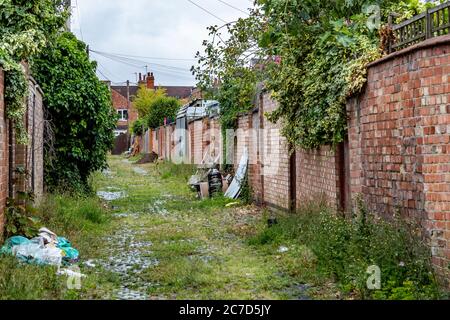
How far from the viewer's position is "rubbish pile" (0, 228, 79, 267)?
671cm

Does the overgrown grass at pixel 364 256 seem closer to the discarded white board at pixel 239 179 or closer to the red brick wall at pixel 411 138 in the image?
the red brick wall at pixel 411 138

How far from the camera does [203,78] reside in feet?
45.9

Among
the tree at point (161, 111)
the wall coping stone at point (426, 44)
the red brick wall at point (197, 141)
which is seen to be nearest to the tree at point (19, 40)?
the wall coping stone at point (426, 44)

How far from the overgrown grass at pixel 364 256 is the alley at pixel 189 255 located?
1.39 ft

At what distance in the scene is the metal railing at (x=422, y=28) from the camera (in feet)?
18.4

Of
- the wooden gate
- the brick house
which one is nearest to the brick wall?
the brick house

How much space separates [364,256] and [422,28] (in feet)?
8.47

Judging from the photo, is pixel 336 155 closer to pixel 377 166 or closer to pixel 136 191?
pixel 377 166

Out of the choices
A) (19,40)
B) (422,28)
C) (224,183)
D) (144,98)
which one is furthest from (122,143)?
(422,28)

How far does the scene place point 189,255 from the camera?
8.03 meters

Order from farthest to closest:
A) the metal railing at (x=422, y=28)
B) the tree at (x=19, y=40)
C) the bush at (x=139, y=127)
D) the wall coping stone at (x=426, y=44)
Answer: the bush at (x=139, y=127), the tree at (x=19, y=40), the metal railing at (x=422, y=28), the wall coping stone at (x=426, y=44)
